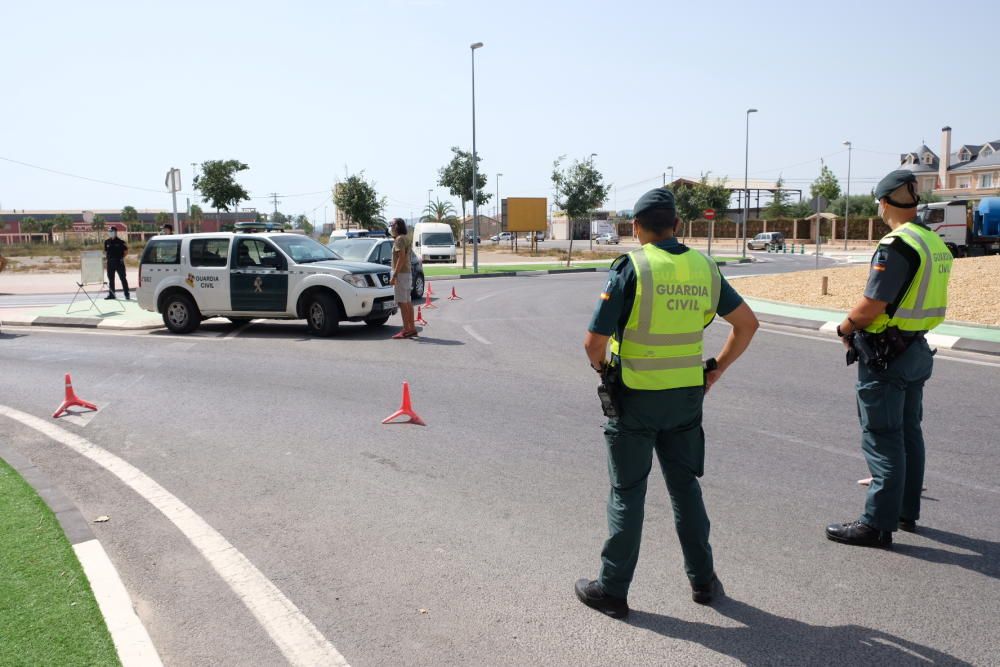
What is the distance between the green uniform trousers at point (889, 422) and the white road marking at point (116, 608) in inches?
144

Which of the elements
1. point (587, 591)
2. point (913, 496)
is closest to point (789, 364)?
point (913, 496)

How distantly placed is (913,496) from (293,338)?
415 inches

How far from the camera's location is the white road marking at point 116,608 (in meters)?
3.32

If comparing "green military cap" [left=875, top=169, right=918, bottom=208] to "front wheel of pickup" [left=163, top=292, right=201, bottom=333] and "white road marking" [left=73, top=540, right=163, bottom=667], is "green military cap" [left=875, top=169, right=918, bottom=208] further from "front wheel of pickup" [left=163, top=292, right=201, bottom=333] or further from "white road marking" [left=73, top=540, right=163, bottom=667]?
"front wheel of pickup" [left=163, top=292, right=201, bottom=333]

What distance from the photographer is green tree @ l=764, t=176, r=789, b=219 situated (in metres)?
88.9

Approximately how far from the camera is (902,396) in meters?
4.29

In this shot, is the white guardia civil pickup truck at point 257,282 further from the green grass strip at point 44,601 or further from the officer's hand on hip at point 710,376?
the officer's hand on hip at point 710,376

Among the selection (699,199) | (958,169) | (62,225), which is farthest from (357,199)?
(62,225)

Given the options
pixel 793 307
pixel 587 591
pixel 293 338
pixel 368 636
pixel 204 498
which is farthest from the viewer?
pixel 793 307

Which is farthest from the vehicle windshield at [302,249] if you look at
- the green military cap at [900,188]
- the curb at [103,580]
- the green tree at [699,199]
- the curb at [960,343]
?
the green tree at [699,199]

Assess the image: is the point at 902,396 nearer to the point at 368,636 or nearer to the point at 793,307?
the point at 368,636

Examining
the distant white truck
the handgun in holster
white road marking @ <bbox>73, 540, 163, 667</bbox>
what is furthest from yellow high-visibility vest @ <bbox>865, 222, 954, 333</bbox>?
the distant white truck

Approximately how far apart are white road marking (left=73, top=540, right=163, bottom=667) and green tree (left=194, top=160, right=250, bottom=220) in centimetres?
4885

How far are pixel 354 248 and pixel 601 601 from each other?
16.0m
